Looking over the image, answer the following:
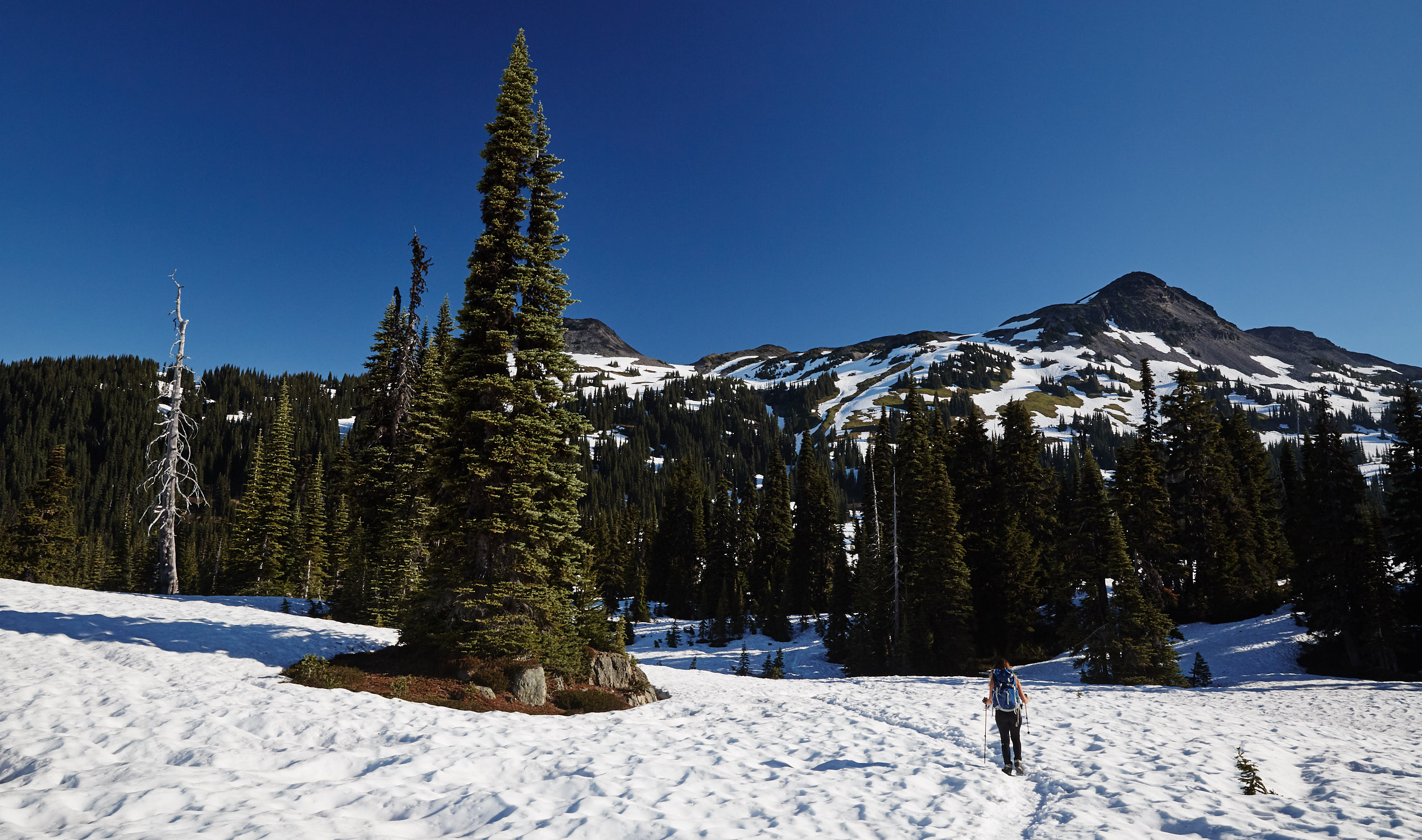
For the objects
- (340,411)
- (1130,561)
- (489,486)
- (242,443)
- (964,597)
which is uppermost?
(340,411)

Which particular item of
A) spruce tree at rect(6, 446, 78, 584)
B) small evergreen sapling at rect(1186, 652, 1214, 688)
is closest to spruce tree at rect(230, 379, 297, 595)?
spruce tree at rect(6, 446, 78, 584)

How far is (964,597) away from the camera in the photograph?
34562 millimetres

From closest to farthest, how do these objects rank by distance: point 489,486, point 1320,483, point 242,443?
point 489,486, point 1320,483, point 242,443

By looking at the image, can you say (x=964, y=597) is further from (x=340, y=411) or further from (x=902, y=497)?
(x=340, y=411)

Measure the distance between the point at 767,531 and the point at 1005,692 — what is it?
5440 cm

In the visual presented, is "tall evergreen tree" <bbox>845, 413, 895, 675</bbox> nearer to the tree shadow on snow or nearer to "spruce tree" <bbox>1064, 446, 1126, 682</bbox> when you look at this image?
"spruce tree" <bbox>1064, 446, 1126, 682</bbox>

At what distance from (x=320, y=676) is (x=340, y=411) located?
182921mm

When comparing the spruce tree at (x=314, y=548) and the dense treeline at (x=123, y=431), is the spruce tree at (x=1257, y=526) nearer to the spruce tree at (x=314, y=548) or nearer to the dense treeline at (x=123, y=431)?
the spruce tree at (x=314, y=548)

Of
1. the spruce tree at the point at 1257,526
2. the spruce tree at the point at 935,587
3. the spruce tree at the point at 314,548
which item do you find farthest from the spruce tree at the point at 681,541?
the spruce tree at the point at 1257,526

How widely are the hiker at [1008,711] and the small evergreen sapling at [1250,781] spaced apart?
2963mm

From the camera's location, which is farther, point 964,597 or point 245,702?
point 964,597

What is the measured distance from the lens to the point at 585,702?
15211 millimetres

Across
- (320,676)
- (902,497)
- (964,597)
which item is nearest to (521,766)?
(320,676)

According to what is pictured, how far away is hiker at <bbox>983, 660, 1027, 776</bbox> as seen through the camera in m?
10.2
